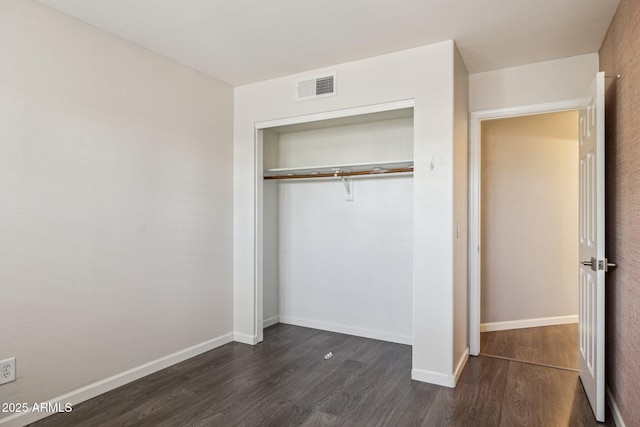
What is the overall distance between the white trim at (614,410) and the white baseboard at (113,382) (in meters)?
2.94

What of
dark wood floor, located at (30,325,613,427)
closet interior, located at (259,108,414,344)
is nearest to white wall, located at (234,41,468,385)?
dark wood floor, located at (30,325,613,427)

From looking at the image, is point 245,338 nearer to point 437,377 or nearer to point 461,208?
point 437,377

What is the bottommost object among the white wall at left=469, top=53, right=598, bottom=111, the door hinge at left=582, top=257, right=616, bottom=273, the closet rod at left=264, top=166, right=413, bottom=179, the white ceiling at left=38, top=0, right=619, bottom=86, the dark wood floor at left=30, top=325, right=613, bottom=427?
the dark wood floor at left=30, top=325, right=613, bottom=427

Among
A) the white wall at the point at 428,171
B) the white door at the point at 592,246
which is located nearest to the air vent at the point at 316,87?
the white wall at the point at 428,171

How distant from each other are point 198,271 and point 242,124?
144cm

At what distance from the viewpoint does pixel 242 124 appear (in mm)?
3670

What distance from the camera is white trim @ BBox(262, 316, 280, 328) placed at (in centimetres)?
411

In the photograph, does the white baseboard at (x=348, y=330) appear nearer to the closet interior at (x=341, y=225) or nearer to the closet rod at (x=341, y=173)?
the closet interior at (x=341, y=225)

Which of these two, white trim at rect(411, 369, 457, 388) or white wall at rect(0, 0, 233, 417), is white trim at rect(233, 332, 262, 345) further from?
white trim at rect(411, 369, 457, 388)

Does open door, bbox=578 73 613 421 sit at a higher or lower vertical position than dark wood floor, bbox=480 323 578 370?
higher

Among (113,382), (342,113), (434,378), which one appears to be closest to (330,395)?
(434,378)

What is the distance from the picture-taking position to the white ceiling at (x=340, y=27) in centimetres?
228

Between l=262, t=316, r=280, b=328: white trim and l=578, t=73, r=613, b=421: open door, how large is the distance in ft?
9.26

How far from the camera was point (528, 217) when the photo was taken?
418 centimetres
